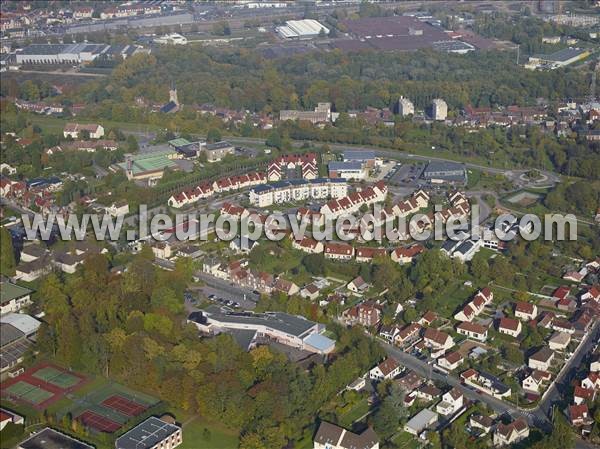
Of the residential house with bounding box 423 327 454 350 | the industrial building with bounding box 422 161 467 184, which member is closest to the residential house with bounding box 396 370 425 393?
the residential house with bounding box 423 327 454 350

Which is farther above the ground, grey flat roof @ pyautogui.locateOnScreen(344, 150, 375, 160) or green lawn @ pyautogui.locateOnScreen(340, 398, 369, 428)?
grey flat roof @ pyautogui.locateOnScreen(344, 150, 375, 160)

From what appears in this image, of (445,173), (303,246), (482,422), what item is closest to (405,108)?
(445,173)

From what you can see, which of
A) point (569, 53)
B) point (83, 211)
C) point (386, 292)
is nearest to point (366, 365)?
point (386, 292)

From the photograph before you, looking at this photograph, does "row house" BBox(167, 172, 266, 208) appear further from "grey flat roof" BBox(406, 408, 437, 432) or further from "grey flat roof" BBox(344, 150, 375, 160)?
"grey flat roof" BBox(406, 408, 437, 432)

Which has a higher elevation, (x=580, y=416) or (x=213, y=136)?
(x=213, y=136)

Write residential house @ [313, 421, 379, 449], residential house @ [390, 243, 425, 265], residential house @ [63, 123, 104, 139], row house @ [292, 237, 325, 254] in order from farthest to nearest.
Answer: residential house @ [63, 123, 104, 139] < row house @ [292, 237, 325, 254] < residential house @ [390, 243, 425, 265] < residential house @ [313, 421, 379, 449]

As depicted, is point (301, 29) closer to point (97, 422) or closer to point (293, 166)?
point (293, 166)
